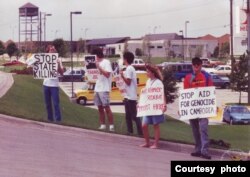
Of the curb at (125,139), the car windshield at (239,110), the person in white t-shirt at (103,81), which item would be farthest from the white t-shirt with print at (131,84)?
the car windshield at (239,110)

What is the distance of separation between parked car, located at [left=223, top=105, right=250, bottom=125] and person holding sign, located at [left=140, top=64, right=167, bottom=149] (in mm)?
20597

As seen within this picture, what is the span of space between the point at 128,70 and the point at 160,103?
3.64 feet

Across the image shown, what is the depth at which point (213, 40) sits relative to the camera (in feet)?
479

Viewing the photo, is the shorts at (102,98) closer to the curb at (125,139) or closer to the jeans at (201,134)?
the curb at (125,139)

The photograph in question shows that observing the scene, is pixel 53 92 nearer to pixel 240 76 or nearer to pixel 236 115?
pixel 236 115

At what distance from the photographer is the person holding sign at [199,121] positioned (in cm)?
1099

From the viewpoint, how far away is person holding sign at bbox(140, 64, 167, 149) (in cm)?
1166

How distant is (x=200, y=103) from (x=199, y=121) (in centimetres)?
33

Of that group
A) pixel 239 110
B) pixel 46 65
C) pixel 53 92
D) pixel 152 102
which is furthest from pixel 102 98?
pixel 239 110

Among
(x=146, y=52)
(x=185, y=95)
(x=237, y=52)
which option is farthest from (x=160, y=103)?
(x=146, y=52)

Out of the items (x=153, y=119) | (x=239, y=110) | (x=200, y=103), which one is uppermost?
(x=200, y=103)

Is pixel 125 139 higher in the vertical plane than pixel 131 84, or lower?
lower

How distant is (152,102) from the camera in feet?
38.6

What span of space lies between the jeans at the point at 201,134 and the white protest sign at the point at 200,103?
0.48 ft
